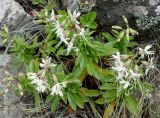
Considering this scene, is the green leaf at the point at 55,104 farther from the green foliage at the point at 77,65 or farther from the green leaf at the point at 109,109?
the green leaf at the point at 109,109

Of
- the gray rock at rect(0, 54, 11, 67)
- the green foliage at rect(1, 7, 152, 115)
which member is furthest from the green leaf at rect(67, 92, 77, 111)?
the gray rock at rect(0, 54, 11, 67)

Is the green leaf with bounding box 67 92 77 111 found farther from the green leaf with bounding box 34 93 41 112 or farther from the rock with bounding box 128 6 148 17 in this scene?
the rock with bounding box 128 6 148 17

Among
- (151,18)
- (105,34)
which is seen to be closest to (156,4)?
(151,18)

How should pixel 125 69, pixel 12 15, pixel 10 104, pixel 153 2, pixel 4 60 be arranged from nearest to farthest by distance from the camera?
pixel 125 69
pixel 153 2
pixel 10 104
pixel 4 60
pixel 12 15

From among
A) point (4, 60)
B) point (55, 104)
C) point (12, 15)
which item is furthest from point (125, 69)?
point (12, 15)

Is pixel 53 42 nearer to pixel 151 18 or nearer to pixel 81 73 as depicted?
pixel 81 73

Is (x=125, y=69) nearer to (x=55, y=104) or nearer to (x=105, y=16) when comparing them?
(x=55, y=104)

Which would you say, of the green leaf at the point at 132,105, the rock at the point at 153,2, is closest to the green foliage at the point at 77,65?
the green leaf at the point at 132,105
